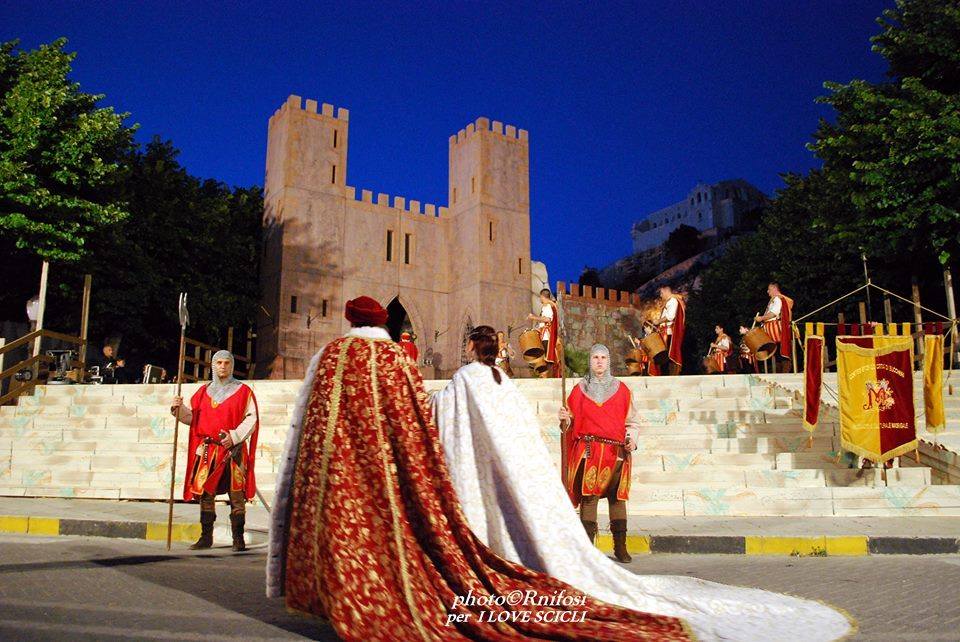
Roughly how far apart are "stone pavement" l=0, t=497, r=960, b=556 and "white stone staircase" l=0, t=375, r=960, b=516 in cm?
35

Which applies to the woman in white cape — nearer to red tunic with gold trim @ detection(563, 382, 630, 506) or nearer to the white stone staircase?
red tunic with gold trim @ detection(563, 382, 630, 506)

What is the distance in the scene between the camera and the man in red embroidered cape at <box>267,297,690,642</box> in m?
3.54

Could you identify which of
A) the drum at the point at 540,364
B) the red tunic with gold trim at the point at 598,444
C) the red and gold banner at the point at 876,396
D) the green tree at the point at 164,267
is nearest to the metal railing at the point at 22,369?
the green tree at the point at 164,267

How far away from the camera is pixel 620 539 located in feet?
21.9

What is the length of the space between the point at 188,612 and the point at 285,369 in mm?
27096

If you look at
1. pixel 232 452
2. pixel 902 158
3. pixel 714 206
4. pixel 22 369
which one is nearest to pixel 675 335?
pixel 902 158

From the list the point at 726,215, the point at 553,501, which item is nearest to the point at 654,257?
the point at 726,215

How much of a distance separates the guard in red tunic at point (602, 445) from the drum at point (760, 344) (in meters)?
7.87

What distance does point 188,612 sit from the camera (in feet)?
14.0

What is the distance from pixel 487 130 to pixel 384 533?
34.3m

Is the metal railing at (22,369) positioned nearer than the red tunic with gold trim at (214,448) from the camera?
No

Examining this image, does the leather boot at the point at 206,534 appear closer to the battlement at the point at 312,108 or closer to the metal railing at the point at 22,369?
the metal railing at the point at 22,369

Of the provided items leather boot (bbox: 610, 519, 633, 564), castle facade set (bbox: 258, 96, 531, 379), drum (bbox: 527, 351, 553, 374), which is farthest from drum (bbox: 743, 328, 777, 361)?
castle facade set (bbox: 258, 96, 531, 379)

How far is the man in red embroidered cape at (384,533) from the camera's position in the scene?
3.54 m
